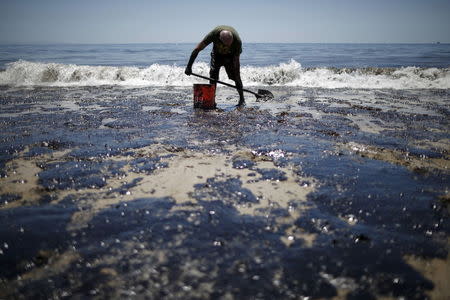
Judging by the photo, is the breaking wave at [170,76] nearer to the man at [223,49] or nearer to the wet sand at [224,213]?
the man at [223,49]

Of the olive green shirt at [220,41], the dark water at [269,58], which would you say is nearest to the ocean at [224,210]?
the olive green shirt at [220,41]

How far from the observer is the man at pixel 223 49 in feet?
20.2

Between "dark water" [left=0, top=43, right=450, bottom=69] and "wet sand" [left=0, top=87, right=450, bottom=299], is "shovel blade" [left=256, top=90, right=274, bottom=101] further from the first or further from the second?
"dark water" [left=0, top=43, right=450, bottom=69]

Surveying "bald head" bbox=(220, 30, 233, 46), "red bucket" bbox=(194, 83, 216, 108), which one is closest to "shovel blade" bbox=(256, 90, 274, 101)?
"red bucket" bbox=(194, 83, 216, 108)

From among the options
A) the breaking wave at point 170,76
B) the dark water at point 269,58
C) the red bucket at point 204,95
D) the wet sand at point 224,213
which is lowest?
the wet sand at point 224,213

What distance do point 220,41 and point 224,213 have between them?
4.98 meters

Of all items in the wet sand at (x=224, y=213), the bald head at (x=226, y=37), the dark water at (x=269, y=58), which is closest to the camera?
the wet sand at (x=224, y=213)

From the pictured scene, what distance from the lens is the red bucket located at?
6.25 m

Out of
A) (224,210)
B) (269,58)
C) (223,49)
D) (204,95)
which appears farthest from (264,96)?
(269,58)

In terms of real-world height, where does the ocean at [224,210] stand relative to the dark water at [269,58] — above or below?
below

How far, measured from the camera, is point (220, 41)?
627 cm

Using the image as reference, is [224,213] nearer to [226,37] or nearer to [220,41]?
[226,37]

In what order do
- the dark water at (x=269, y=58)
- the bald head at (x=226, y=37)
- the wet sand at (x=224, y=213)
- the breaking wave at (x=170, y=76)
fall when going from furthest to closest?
the dark water at (x=269, y=58), the breaking wave at (x=170, y=76), the bald head at (x=226, y=37), the wet sand at (x=224, y=213)

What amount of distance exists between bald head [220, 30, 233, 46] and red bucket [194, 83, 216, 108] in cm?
98
